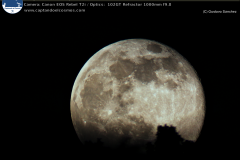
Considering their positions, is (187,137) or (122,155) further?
(187,137)

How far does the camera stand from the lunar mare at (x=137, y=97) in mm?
6238

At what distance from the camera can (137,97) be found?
20.5 ft

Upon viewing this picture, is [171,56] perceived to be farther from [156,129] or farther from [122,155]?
[122,155]

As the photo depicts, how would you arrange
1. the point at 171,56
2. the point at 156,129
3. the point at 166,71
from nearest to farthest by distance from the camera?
the point at 156,129 < the point at 166,71 < the point at 171,56

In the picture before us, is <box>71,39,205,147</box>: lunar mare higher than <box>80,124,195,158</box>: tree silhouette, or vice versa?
<box>71,39,205,147</box>: lunar mare

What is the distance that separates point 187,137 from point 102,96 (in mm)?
3454

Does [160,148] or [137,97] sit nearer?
[160,148]

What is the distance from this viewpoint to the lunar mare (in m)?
6.24

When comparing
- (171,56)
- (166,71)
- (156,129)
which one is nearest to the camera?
(156,129)

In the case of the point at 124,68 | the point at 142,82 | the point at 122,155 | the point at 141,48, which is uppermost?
the point at 141,48

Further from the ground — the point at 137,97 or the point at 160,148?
the point at 137,97

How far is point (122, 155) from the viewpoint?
6.41m

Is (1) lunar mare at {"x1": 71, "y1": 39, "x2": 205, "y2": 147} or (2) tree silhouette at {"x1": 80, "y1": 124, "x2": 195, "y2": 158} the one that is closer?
(2) tree silhouette at {"x1": 80, "y1": 124, "x2": 195, "y2": 158}

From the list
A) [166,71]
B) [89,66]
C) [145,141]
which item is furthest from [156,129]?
[89,66]
